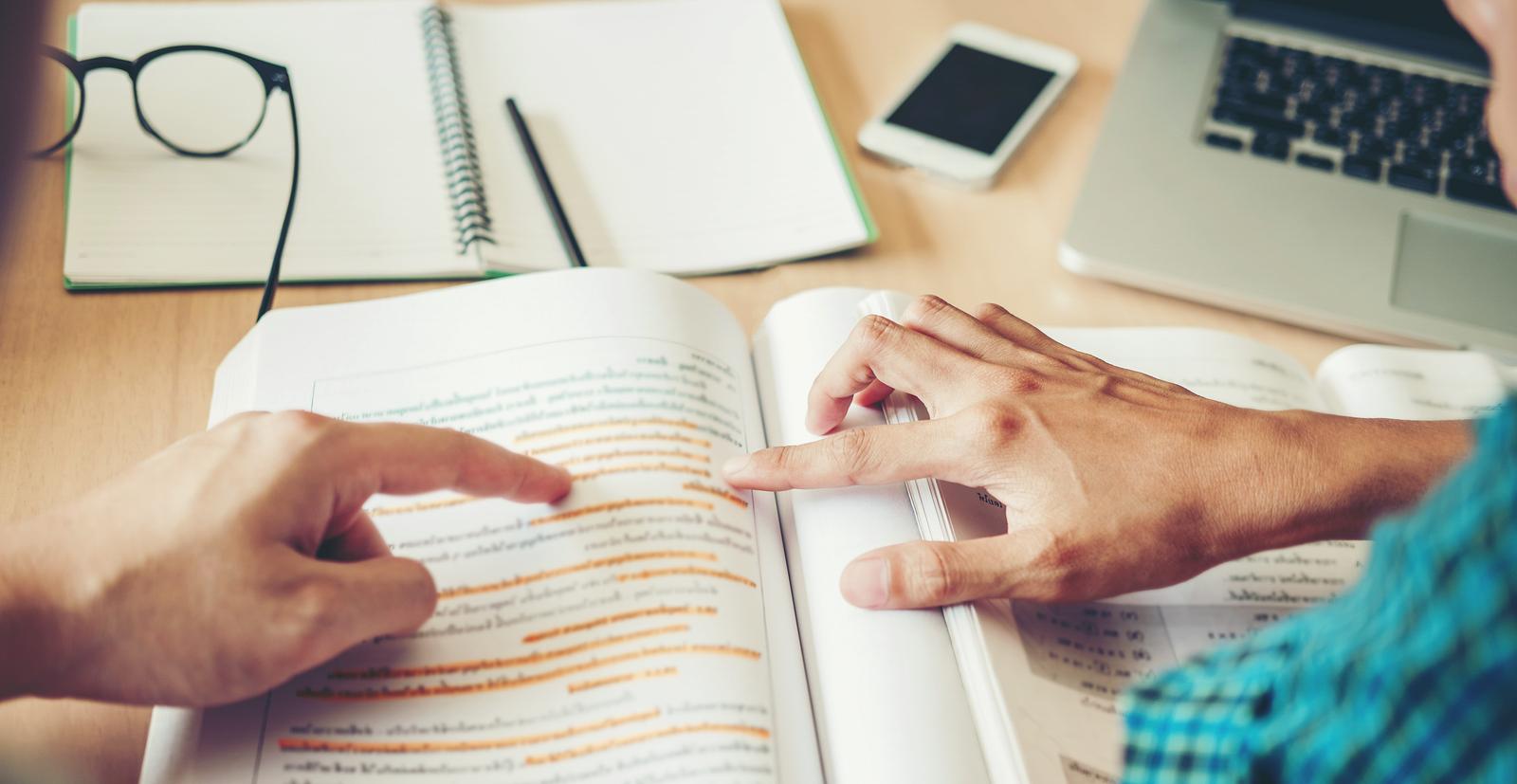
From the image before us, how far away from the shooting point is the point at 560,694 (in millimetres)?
450

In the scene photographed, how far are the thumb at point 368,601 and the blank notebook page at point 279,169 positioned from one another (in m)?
0.30

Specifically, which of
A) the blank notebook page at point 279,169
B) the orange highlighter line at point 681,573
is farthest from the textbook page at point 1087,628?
the blank notebook page at point 279,169

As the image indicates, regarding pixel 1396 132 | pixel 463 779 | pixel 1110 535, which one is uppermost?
pixel 1396 132

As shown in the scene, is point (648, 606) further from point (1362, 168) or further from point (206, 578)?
point (1362, 168)

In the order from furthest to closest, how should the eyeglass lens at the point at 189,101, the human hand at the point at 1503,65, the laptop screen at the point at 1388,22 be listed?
the laptop screen at the point at 1388,22 → the eyeglass lens at the point at 189,101 → the human hand at the point at 1503,65

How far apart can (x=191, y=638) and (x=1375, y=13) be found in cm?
103

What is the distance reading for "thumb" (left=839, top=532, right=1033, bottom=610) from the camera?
1.56ft

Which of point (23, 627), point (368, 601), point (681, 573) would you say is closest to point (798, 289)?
point (681, 573)

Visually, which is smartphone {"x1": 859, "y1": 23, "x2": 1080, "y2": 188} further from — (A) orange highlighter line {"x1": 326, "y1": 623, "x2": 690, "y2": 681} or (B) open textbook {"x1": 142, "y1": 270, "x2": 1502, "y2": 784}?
(A) orange highlighter line {"x1": 326, "y1": 623, "x2": 690, "y2": 681}

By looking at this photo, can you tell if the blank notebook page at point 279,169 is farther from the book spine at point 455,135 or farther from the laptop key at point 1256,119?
the laptop key at point 1256,119

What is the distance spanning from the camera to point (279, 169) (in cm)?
74

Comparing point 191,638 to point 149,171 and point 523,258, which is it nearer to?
point 523,258

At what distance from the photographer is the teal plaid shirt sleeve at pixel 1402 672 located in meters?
0.25

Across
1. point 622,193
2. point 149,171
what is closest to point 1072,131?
point 622,193
